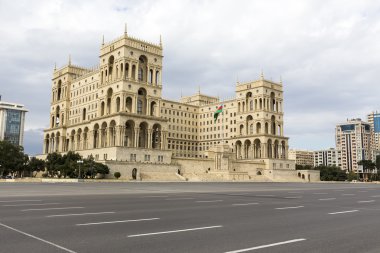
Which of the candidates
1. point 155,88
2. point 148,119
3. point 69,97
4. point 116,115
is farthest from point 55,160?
point 69,97

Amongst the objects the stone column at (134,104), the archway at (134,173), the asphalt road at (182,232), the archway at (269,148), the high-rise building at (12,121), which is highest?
the high-rise building at (12,121)

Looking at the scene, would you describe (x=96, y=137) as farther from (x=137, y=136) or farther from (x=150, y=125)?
(x=150, y=125)

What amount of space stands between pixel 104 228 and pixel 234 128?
5284 inches

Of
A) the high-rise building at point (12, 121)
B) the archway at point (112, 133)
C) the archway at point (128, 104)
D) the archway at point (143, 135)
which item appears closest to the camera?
the archway at point (112, 133)

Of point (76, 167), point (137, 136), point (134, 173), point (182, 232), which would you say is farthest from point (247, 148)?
point (182, 232)

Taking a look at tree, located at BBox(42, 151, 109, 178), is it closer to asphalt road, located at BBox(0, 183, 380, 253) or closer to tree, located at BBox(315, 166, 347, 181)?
asphalt road, located at BBox(0, 183, 380, 253)

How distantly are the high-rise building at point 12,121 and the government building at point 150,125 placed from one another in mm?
73598

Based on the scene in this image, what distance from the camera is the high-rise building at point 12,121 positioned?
185000 mm

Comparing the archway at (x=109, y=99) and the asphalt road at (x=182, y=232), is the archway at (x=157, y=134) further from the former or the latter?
the asphalt road at (x=182, y=232)

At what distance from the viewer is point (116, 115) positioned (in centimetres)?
9000

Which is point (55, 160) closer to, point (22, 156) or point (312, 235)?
point (22, 156)

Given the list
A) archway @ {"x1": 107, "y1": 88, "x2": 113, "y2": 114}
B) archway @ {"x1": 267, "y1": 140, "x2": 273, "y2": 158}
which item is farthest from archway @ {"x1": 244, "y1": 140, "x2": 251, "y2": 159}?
archway @ {"x1": 107, "y1": 88, "x2": 113, "y2": 114}

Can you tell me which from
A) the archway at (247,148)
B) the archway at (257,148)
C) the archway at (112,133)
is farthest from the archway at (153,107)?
the archway at (247,148)

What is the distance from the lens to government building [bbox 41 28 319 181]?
9094 centimetres
